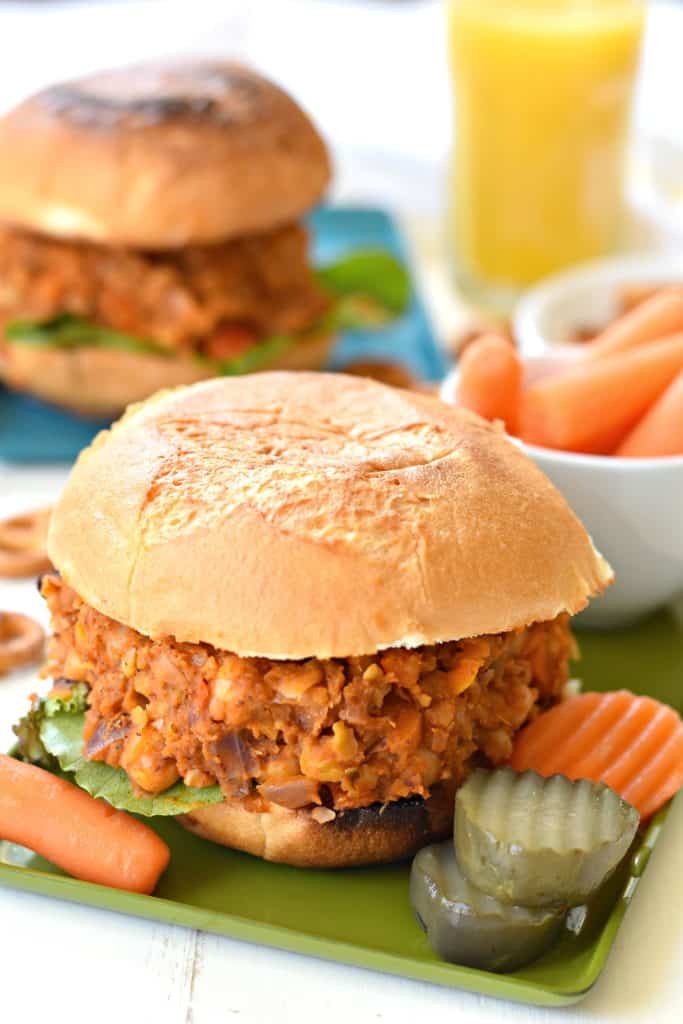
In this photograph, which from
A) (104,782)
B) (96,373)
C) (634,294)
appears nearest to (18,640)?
(104,782)

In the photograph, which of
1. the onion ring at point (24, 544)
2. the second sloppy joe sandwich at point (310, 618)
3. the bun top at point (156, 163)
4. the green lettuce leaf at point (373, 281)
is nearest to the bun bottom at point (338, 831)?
the second sloppy joe sandwich at point (310, 618)

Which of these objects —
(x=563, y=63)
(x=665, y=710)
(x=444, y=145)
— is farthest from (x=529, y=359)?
(x=444, y=145)

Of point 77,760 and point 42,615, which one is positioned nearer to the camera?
point 77,760

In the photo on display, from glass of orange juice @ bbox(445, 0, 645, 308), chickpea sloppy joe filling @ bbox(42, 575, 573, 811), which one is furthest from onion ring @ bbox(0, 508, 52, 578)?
glass of orange juice @ bbox(445, 0, 645, 308)

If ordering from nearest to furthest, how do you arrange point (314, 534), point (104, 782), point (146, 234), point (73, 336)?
1. point (314, 534)
2. point (104, 782)
3. point (146, 234)
4. point (73, 336)

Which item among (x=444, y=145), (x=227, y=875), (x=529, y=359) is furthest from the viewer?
(x=444, y=145)

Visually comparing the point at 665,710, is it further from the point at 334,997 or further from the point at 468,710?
the point at 334,997

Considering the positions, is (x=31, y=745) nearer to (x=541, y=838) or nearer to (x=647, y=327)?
(x=541, y=838)
